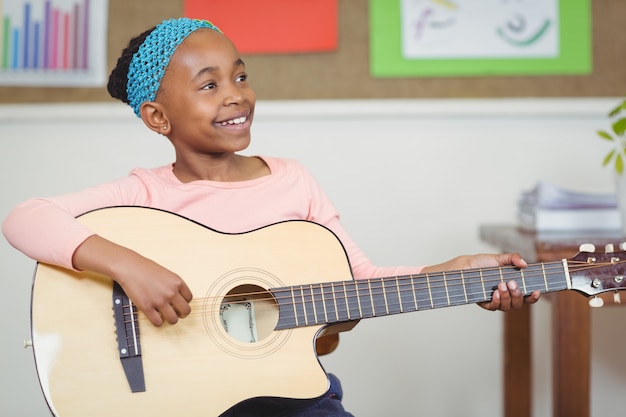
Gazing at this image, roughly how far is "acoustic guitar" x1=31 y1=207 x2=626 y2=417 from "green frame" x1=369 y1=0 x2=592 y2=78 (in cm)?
91

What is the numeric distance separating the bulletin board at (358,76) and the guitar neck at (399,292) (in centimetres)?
92

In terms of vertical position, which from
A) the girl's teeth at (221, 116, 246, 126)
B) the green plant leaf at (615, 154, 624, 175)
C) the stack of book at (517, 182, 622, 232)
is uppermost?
the girl's teeth at (221, 116, 246, 126)

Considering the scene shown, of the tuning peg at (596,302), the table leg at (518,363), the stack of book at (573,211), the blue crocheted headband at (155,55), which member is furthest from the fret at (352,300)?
the table leg at (518,363)

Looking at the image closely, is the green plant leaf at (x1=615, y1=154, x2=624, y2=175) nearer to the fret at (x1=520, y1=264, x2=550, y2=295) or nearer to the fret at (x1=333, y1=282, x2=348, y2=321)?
the fret at (x1=520, y1=264, x2=550, y2=295)

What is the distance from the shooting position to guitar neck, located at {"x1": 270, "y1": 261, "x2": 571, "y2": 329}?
111 cm

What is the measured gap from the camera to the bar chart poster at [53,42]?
192 centimetres

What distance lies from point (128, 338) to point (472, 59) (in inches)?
49.1

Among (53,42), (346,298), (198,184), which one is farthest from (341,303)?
(53,42)

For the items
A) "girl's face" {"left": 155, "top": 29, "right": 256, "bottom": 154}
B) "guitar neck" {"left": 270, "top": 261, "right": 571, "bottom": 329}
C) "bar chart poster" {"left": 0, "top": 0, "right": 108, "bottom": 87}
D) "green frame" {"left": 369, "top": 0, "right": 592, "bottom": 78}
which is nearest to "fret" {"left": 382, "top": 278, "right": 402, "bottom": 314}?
"guitar neck" {"left": 270, "top": 261, "right": 571, "bottom": 329}

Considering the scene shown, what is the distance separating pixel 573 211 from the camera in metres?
→ 1.64

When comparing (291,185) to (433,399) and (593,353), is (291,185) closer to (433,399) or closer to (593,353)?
(433,399)

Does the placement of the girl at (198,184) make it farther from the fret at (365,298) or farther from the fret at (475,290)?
the fret at (365,298)

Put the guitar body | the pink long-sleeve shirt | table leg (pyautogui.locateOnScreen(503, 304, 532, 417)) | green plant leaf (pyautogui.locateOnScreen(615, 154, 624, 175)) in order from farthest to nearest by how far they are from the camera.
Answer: table leg (pyautogui.locateOnScreen(503, 304, 532, 417)) < green plant leaf (pyautogui.locateOnScreen(615, 154, 624, 175)) < the pink long-sleeve shirt < the guitar body

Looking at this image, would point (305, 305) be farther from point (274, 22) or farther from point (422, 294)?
point (274, 22)
